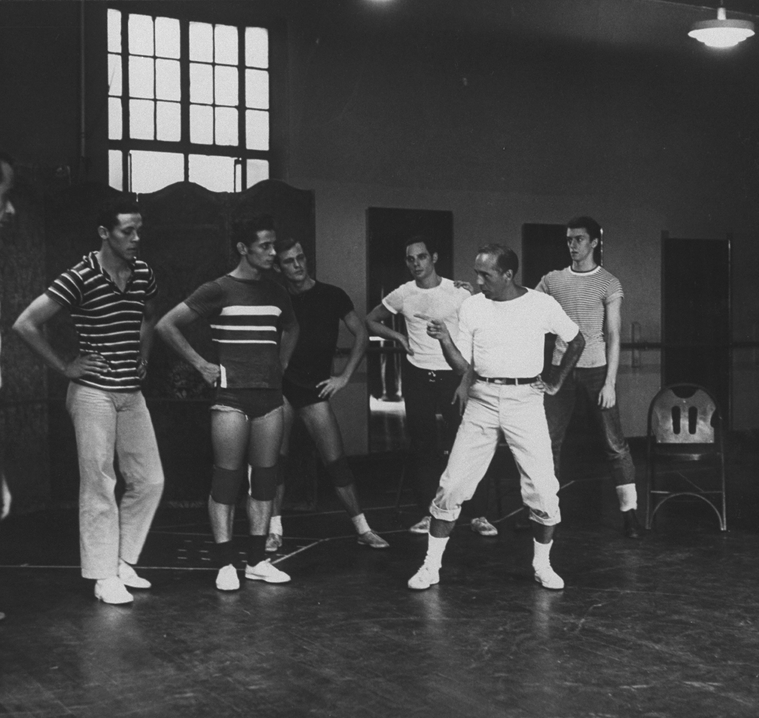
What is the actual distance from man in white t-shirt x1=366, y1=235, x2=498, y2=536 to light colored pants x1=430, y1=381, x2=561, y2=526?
4.38 ft

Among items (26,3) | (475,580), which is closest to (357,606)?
(475,580)

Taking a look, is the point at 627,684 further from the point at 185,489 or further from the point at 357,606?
the point at 185,489

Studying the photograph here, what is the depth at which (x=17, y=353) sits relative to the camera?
8180 millimetres

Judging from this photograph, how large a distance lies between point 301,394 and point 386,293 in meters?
4.73

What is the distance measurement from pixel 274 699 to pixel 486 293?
244 cm

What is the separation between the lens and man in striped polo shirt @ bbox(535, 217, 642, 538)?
6.93 meters

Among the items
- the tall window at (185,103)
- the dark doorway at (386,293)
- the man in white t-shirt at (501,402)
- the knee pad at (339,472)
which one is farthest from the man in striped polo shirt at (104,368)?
the dark doorway at (386,293)

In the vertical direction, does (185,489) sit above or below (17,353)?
below

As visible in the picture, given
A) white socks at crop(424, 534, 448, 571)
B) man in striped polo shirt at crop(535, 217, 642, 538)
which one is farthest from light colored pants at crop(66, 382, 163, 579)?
man in striped polo shirt at crop(535, 217, 642, 538)

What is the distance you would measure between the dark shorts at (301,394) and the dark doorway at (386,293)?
Answer: 4.51 meters

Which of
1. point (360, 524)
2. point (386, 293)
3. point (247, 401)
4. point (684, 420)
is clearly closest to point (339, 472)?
point (360, 524)

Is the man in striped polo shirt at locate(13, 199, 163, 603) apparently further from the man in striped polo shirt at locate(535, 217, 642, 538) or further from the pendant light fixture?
the pendant light fixture

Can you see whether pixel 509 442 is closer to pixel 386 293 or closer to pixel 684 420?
pixel 684 420

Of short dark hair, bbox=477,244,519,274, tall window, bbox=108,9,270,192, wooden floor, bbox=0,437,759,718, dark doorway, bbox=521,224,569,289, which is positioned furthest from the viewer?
dark doorway, bbox=521,224,569,289
